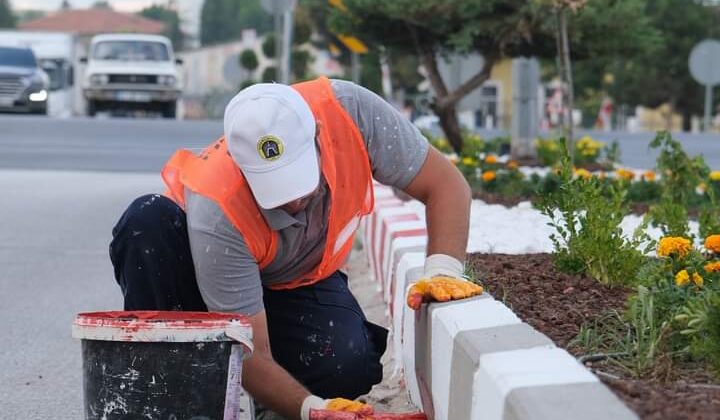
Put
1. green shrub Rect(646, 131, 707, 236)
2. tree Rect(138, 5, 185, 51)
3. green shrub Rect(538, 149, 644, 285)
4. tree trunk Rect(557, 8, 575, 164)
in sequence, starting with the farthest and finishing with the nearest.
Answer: tree Rect(138, 5, 185, 51)
tree trunk Rect(557, 8, 575, 164)
green shrub Rect(646, 131, 707, 236)
green shrub Rect(538, 149, 644, 285)

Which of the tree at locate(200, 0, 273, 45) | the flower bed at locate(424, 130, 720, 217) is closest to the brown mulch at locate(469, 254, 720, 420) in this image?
the flower bed at locate(424, 130, 720, 217)

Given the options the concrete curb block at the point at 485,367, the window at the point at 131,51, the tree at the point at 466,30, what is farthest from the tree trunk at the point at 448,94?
the window at the point at 131,51

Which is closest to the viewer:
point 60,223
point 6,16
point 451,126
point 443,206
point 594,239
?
point 443,206

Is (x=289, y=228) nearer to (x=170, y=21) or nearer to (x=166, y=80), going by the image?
(x=166, y=80)

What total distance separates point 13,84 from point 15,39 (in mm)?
8812

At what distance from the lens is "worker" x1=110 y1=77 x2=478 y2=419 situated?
4.11 m

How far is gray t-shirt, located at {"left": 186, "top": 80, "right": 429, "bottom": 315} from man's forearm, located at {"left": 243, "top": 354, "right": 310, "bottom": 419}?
0.17 meters

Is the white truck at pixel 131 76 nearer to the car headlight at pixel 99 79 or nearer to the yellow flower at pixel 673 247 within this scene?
the car headlight at pixel 99 79

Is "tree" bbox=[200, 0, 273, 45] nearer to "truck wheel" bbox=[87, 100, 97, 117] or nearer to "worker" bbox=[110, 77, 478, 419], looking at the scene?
"truck wheel" bbox=[87, 100, 97, 117]

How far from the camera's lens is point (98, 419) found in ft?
12.9

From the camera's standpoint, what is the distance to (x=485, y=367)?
3344 mm

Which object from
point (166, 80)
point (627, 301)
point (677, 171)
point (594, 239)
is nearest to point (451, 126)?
point (677, 171)

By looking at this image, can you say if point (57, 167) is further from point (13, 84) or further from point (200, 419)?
point (200, 419)

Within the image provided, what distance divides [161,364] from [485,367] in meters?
1.03
